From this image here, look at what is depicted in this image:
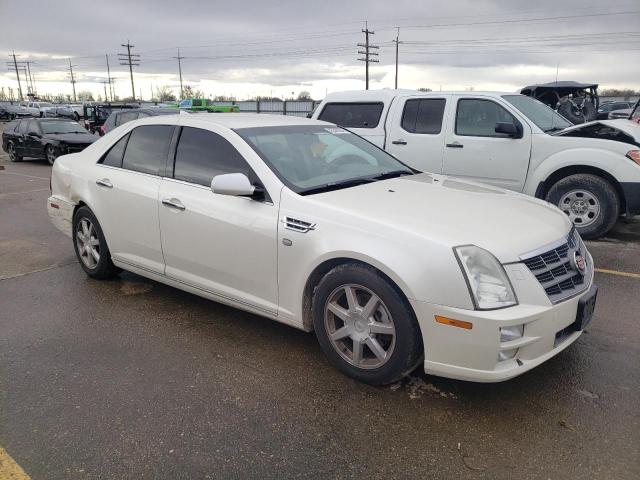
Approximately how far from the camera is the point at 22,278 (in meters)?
5.33

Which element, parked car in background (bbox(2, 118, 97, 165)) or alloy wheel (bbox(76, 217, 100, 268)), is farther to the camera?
parked car in background (bbox(2, 118, 97, 165))

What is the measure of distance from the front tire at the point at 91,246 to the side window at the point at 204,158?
1269 millimetres

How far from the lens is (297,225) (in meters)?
3.30

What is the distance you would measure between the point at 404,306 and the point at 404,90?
19.2ft

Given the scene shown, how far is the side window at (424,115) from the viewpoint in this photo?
295 inches

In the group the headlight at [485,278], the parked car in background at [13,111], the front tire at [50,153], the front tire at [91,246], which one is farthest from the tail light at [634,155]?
the parked car in background at [13,111]

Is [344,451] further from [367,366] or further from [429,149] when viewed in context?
[429,149]

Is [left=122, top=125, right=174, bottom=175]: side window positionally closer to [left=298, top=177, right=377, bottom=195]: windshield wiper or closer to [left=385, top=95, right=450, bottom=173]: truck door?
[left=298, top=177, right=377, bottom=195]: windshield wiper

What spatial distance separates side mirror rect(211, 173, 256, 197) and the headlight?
1.42 m

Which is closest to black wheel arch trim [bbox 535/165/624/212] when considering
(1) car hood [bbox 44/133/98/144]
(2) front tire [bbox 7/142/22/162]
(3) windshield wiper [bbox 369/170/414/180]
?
(3) windshield wiper [bbox 369/170/414/180]

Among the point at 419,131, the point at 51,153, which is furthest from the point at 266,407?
the point at 51,153

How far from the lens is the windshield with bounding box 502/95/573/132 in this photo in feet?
23.4

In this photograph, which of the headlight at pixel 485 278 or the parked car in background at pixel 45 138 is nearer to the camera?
the headlight at pixel 485 278

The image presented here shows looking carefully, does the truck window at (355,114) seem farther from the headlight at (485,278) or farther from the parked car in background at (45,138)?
the parked car in background at (45,138)
